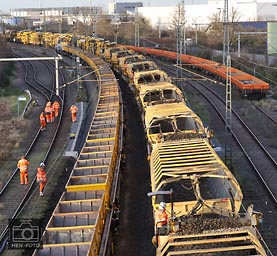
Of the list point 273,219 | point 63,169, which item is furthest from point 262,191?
point 63,169

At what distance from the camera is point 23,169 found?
55.2 feet

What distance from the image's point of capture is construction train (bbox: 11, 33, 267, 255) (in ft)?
27.8

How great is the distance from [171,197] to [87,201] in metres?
2.71

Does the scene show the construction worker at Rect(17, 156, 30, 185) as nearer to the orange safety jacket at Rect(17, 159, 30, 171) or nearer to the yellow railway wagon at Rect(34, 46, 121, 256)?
the orange safety jacket at Rect(17, 159, 30, 171)

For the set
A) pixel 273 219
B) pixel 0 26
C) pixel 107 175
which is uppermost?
pixel 0 26

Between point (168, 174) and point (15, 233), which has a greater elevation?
point (168, 174)

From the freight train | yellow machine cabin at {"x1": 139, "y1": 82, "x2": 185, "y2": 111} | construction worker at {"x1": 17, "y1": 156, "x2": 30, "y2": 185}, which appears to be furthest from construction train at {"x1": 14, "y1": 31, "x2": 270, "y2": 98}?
construction worker at {"x1": 17, "y1": 156, "x2": 30, "y2": 185}

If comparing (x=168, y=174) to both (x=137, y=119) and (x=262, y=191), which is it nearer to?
(x=262, y=191)

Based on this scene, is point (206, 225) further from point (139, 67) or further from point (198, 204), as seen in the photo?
point (139, 67)

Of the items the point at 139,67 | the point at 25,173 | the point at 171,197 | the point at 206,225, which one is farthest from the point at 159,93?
the point at 206,225

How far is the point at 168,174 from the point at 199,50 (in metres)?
44.0

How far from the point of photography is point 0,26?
74.4 m

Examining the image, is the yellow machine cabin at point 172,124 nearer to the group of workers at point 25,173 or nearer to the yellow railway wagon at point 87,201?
the yellow railway wagon at point 87,201

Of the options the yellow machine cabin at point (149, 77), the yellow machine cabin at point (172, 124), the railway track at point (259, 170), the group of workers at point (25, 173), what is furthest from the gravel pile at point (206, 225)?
the yellow machine cabin at point (149, 77)
